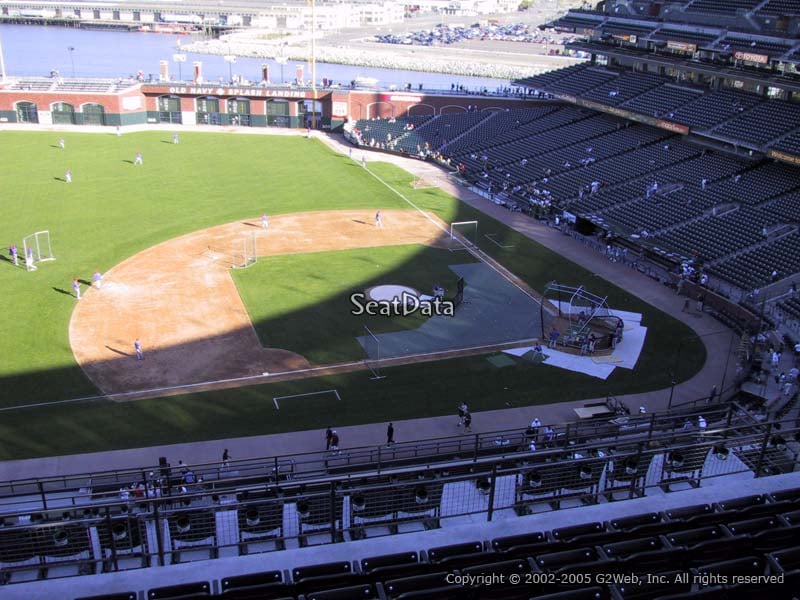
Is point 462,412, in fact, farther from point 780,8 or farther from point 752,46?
point 780,8

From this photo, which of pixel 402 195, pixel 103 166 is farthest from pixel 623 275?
pixel 103 166

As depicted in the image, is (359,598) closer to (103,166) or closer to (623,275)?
(623,275)

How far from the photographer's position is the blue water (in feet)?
390

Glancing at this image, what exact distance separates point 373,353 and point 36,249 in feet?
79.1

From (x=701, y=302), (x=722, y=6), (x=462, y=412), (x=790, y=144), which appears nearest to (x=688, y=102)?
(x=722, y=6)

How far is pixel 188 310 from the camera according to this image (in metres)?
37.9

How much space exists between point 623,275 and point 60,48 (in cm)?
13890

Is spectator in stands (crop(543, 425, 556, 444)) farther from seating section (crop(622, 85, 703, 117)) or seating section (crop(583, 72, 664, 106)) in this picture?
seating section (crop(583, 72, 664, 106))

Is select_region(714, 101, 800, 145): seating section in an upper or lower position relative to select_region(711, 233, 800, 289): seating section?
upper

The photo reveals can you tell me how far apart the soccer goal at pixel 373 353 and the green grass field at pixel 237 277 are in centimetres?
68

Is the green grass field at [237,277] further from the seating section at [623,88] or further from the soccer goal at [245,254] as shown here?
the seating section at [623,88]

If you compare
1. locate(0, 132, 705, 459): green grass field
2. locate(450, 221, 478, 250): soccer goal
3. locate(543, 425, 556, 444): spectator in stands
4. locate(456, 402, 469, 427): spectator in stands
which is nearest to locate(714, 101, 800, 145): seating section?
locate(0, 132, 705, 459): green grass field

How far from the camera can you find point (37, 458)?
84.6ft

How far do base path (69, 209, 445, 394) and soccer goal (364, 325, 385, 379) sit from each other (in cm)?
299
